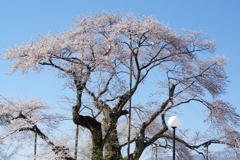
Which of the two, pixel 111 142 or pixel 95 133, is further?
pixel 111 142

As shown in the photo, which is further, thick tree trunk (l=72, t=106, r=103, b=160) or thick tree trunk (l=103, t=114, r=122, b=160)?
thick tree trunk (l=103, t=114, r=122, b=160)

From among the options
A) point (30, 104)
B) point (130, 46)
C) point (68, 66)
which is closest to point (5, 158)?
point (30, 104)

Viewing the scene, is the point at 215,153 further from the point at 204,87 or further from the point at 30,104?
the point at 30,104

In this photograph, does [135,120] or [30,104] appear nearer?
[30,104]

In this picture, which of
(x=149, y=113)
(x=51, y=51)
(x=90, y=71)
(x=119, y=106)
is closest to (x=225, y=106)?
(x=149, y=113)

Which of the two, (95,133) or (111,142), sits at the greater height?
(95,133)

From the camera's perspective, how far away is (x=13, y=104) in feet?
61.5

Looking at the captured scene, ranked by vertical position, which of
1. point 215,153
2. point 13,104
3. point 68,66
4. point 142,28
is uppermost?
point 142,28

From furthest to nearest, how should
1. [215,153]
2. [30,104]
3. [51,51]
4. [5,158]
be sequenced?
[5,158]
[215,153]
[30,104]
[51,51]

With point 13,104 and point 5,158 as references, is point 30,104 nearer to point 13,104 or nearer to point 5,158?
point 13,104

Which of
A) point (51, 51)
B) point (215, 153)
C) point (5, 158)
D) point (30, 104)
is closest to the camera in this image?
point (51, 51)

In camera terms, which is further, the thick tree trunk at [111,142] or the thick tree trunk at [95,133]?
the thick tree trunk at [111,142]

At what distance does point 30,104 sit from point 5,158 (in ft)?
20.7

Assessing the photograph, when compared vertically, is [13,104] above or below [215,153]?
above
